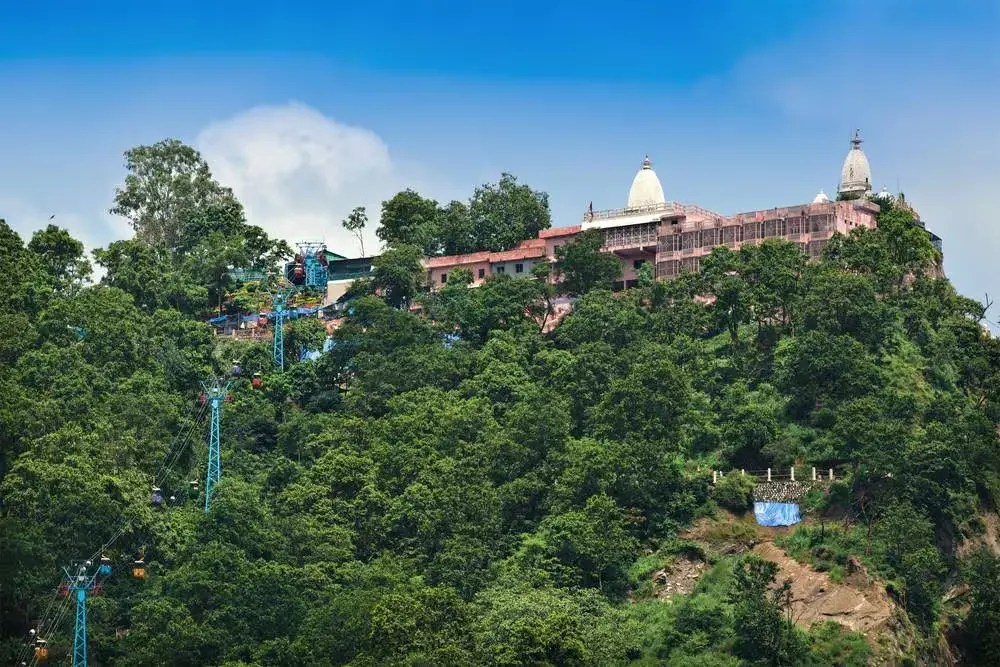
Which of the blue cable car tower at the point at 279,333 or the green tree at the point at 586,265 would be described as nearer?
the blue cable car tower at the point at 279,333

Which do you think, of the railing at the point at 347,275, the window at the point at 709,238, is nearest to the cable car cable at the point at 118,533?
the railing at the point at 347,275

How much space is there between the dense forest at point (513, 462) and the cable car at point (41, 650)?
0.44 meters

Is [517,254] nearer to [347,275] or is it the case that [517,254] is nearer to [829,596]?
[347,275]

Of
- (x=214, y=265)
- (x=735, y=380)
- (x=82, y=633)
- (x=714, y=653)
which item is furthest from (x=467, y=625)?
(x=214, y=265)

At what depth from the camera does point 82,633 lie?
65.6 metres

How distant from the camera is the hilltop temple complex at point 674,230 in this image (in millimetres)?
86188

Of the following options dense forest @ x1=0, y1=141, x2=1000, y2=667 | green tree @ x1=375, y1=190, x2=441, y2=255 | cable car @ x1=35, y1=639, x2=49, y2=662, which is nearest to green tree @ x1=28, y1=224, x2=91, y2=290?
dense forest @ x1=0, y1=141, x2=1000, y2=667

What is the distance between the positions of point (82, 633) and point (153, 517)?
6.58 meters

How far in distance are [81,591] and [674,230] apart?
1374 inches

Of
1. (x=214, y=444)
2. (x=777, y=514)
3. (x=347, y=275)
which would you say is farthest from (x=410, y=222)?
(x=777, y=514)

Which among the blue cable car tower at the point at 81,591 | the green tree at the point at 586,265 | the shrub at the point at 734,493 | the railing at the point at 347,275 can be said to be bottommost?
the blue cable car tower at the point at 81,591

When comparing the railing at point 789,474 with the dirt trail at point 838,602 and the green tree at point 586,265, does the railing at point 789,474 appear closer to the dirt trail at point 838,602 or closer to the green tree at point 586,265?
the dirt trail at point 838,602

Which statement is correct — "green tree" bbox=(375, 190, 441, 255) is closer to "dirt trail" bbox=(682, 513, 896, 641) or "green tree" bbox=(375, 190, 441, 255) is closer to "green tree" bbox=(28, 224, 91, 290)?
"green tree" bbox=(28, 224, 91, 290)

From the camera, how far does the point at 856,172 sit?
9525cm
